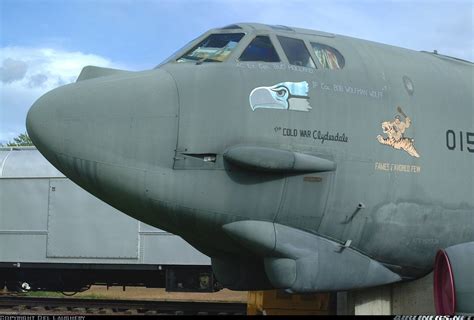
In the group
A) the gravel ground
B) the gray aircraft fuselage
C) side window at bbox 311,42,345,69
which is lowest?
the gravel ground

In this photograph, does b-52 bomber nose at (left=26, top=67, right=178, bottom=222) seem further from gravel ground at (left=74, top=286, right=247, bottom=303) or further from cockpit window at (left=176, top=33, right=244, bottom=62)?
gravel ground at (left=74, top=286, right=247, bottom=303)

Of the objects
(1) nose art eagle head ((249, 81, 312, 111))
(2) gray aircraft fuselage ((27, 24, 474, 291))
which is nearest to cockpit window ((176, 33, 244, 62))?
(2) gray aircraft fuselage ((27, 24, 474, 291))

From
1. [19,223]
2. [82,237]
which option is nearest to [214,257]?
[82,237]

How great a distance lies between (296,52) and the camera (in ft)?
22.3

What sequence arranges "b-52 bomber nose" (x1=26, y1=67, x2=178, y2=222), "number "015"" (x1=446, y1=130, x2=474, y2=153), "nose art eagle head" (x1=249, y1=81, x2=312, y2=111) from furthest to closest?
1. "number "015"" (x1=446, y1=130, x2=474, y2=153)
2. "nose art eagle head" (x1=249, y1=81, x2=312, y2=111)
3. "b-52 bomber nose" (x1=26, y1=67, x2=178, y2=222)

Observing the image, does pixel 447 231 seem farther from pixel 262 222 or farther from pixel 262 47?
pixel 262 47

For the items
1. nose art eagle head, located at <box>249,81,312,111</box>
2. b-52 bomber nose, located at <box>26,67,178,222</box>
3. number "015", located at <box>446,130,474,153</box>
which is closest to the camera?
b-52 bomber nose, located at <box>26,67,178,222</box>

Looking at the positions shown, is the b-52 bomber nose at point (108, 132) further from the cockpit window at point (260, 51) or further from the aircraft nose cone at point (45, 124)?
the cockpit window at point (260, 51)

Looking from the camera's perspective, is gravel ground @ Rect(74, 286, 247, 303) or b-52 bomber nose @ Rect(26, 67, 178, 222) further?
gravel ground @ Rect(74, 286, 247, 303)

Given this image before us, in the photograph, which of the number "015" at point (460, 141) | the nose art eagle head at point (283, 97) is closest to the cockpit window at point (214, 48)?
the nose art eagle head at point (283, 97)

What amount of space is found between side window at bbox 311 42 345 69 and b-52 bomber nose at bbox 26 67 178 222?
1.58 metres

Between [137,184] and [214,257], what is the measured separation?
5.02 feet

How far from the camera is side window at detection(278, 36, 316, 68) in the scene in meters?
6.74

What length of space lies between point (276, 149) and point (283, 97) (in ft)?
1.73
